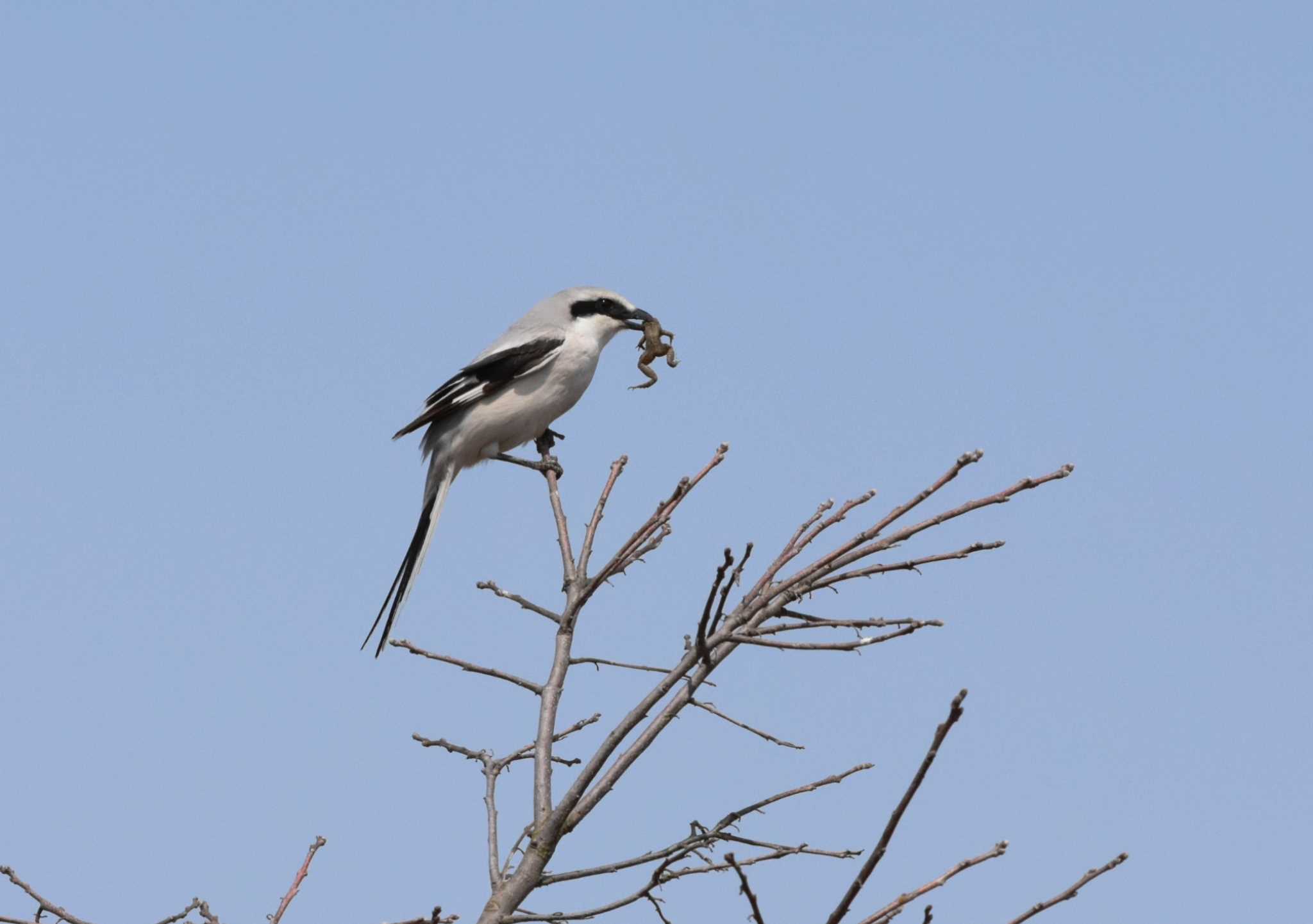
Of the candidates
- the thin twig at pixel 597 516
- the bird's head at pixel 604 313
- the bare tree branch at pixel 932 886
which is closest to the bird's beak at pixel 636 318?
the bird's head at pixel 604 313

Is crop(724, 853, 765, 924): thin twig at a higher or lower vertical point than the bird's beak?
lower

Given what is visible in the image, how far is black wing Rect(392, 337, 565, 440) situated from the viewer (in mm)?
6102

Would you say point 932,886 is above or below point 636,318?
below

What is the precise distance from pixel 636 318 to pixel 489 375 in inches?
29.8

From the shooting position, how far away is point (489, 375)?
20.1 feet

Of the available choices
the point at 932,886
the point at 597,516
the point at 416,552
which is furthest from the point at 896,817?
the point at 416,552

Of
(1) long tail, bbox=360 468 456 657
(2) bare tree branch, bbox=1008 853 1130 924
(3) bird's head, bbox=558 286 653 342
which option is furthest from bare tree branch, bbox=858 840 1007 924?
(3) bird's head, bbox=558 286 653 342

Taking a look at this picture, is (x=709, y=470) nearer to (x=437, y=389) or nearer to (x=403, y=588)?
(x=403, y=588)

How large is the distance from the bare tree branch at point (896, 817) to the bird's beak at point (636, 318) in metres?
4.87

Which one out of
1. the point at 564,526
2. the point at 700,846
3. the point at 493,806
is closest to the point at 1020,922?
the point at 700,846

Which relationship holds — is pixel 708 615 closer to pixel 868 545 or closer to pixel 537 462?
pixel 868 545

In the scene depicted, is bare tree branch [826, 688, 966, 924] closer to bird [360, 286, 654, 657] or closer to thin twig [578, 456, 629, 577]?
thin twig [578, 456, 629, 577]

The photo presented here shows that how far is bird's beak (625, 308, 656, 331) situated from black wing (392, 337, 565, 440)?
0.37 m

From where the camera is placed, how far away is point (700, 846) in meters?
2.61
